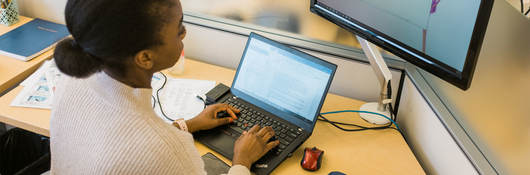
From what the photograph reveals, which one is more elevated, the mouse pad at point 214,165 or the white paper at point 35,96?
the mouse pad at point 214,165

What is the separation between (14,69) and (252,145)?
89 cm

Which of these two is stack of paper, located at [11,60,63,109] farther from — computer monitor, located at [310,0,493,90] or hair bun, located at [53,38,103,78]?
computer monitor, located at [310,0,493,90]

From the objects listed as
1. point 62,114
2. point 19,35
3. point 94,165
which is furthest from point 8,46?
point 94,165

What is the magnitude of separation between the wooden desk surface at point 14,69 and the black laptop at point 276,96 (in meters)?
0.66

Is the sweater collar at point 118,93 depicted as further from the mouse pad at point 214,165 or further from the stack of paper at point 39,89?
the stack of paper at point 39,89

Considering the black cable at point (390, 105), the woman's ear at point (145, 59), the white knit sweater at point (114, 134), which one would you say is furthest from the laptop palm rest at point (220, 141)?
the black cable at point (390, 105)

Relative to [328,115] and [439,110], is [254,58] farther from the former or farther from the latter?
[439,110]

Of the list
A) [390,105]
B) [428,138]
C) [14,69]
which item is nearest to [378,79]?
[390,105]

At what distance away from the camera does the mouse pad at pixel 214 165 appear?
1.09 metres

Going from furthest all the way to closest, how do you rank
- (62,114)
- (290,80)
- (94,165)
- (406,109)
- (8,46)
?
(8,46) < (406,109) < (290,80) < (62,114) < (94,165)

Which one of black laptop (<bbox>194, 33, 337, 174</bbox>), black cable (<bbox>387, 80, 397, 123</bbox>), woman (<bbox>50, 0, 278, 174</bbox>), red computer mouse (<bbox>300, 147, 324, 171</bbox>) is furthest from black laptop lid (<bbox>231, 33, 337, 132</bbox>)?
woman (<bbox>50, 0, 278, 174</bbox>)

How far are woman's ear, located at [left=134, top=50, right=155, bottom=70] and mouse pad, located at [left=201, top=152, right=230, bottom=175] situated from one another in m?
0.35

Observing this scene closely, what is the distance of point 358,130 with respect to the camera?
129cm

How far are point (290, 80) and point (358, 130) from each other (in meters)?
0.26
